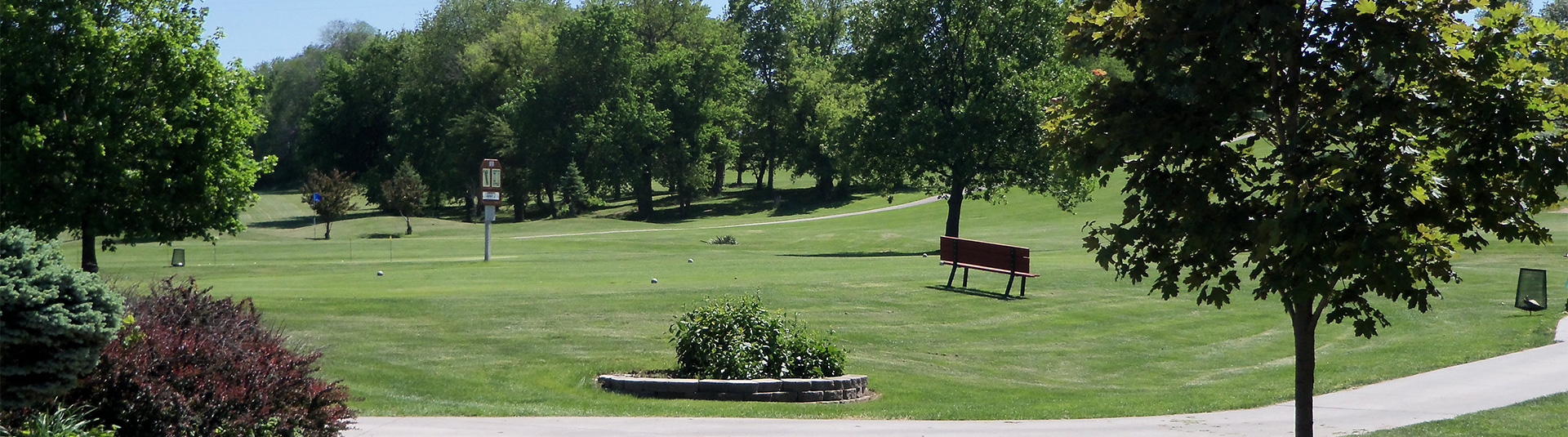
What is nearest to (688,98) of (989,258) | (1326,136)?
(989,258)

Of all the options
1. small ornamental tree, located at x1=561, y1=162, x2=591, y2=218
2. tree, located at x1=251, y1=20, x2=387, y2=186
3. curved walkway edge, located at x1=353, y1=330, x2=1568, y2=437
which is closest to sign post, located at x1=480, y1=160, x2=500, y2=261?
curved walkway edge, located at x1=353, y1=330, x2=1568, y2=437

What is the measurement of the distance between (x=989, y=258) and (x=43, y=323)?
1759cm

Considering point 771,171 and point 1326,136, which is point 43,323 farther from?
point 771,171

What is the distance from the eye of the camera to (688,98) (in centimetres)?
7681

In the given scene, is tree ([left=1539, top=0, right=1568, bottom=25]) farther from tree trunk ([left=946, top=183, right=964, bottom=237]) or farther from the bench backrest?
the bench backrest

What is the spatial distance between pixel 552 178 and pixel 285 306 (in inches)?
2343

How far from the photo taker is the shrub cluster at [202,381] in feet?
23.5

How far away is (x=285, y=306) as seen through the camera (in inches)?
680

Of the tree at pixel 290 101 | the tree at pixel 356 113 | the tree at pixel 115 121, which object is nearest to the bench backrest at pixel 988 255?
the tree at pixel 115 121

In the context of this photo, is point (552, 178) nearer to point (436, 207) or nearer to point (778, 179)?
point (436, 207)

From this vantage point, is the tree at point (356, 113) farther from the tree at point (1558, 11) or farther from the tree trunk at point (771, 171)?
the tree at point (1558, 11)

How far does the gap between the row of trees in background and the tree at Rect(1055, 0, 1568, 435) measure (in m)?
32.7

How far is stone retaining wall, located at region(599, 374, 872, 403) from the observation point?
12.4 metres

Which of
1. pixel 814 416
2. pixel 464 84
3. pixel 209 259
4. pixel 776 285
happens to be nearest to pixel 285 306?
pixel 776 285
